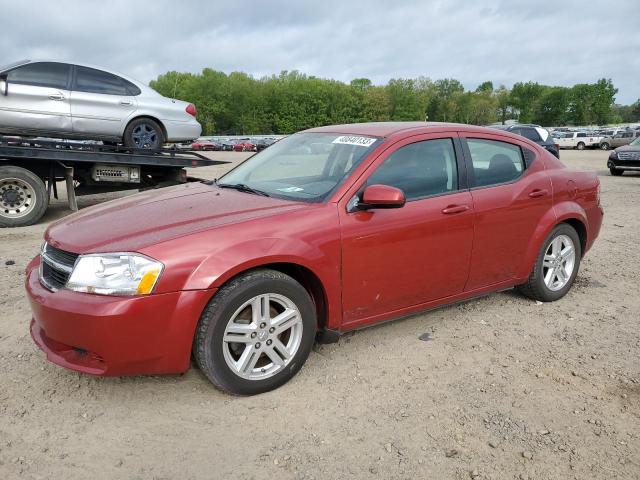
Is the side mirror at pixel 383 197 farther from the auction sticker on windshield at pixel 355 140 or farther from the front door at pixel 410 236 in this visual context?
the auction sticker on windshield at pixel 355 140

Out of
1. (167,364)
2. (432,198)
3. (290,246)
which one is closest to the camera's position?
(167,364)

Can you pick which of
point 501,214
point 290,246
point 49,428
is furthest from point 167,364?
point 501,214

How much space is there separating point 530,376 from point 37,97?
318 inches

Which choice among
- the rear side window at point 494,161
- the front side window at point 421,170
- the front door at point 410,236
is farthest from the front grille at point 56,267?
the rear side window at point 494,161

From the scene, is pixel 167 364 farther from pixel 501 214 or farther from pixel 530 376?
pixel 501 214

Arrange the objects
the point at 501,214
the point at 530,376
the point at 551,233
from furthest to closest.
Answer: the point at 551,233, the point at 501,214, the point at 530,376

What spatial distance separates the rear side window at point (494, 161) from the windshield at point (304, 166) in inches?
34.3

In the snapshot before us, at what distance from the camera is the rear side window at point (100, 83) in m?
8.58

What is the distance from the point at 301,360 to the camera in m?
3.23

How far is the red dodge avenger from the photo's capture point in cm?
276

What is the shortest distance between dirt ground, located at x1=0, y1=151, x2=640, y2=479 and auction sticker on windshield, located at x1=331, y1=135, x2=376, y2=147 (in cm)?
139

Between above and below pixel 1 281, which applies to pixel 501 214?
above

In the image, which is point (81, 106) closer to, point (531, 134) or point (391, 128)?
point (391, 128)

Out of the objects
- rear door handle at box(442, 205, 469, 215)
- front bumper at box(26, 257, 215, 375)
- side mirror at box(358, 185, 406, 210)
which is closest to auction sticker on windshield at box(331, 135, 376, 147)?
side mirror at box(358, 185, 406, 210)
